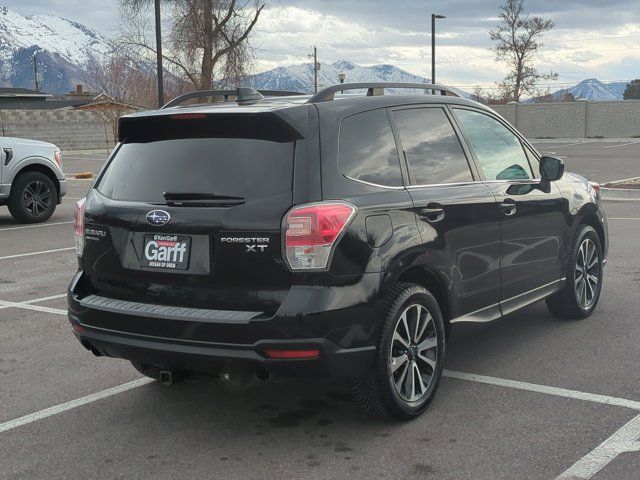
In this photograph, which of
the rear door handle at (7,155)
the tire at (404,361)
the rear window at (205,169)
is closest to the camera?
the rear window at (205,169)

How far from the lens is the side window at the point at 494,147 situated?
509 centimetres

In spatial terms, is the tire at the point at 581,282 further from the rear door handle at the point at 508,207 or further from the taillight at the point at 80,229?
the taillight at the point at 80,229

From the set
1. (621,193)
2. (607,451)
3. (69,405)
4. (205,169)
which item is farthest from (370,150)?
(621,193)

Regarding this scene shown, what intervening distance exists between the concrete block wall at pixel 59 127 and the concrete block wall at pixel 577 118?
2611cm

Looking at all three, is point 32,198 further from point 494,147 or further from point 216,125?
point 216,125

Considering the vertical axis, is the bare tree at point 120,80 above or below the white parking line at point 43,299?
above

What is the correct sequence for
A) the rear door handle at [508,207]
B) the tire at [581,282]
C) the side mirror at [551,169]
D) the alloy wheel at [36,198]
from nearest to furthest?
the rear door handle at [508,207]
the side mirror at [551,169]
the tire at [581,282]
the alloy wheel at [36,198]

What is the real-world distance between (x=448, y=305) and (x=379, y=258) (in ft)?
2.68

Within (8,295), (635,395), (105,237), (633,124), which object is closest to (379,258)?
(105,237)

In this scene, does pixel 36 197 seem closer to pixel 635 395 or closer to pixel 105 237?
pixel 105 237

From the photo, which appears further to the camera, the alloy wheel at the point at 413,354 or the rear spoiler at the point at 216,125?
the alloy wheel at the point at 413,354

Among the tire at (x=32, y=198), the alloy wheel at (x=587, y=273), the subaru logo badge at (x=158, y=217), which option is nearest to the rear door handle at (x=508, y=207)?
the alloy wheel at (x=587, y=273)

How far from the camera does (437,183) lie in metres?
4.56

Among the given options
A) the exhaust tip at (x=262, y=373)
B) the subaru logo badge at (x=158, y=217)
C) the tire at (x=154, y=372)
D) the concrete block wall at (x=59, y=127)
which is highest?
the concrete block wall at (x=59, y=127)
